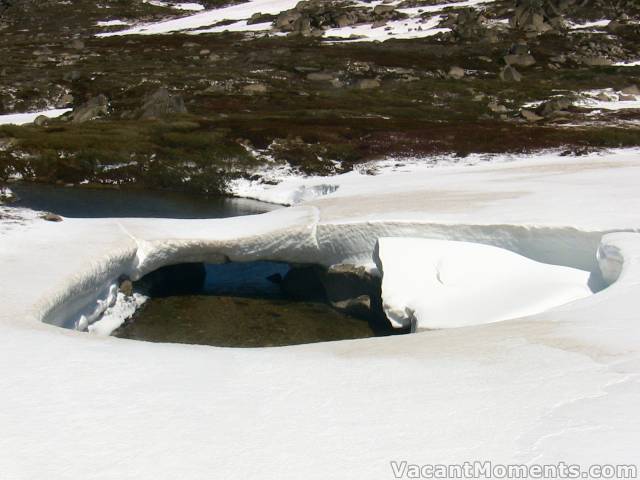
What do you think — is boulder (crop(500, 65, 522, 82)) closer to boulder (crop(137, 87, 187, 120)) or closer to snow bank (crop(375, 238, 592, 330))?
boulder (crop(137, 87, 187, 120))

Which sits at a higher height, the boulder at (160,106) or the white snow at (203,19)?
the white snow at (203,19)

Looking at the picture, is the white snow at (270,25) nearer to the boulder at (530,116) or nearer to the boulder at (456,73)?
the boulder at (456,73)

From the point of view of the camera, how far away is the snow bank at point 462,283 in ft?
70.1

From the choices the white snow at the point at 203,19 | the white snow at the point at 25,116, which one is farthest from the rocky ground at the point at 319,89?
the white snow at the point at 203,19

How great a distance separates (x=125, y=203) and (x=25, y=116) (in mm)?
37272

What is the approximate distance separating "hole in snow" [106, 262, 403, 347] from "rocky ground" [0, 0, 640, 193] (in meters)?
23.3

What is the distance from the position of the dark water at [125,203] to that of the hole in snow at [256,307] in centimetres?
1461

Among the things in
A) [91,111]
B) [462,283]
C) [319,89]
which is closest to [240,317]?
[462,283]

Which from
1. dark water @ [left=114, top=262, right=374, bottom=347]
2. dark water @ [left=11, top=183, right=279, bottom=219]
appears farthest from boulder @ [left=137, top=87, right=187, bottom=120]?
dark water @ [left=114, top=262, right=374, bottom=347]

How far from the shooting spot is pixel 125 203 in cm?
4869

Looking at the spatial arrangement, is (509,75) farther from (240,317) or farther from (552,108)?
(240,317)

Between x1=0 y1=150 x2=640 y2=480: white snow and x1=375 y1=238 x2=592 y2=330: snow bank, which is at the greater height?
x1=0 y1=150 x2=640 y2=480: white snow

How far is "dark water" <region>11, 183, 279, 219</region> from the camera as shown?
151 feet

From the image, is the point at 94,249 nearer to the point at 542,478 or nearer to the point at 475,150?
the point at 542,478
